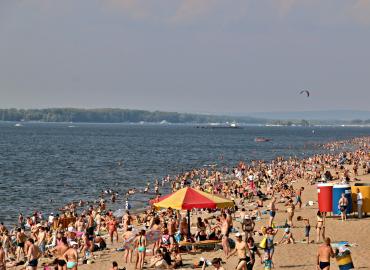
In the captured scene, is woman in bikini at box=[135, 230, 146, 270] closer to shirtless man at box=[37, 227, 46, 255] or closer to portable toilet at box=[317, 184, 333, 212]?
shirtless man at box=[37, 227, 46, 255]

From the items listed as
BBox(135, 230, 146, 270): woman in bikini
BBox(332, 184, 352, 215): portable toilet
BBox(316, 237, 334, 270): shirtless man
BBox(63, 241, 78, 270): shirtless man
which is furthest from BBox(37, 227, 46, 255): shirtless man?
BBox(332, 184, 352, 215): portable toilet

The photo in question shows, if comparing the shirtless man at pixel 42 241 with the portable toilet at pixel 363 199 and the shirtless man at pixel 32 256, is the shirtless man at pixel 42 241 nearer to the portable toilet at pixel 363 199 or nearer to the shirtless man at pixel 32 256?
the shirtless man at pixel 32 256

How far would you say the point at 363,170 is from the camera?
53656 millimetres

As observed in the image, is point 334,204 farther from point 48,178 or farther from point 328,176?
point 48,178

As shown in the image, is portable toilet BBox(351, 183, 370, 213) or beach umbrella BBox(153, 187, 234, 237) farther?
portable toilet BBox(351, 183, 370, 213)

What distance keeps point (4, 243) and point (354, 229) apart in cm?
1314

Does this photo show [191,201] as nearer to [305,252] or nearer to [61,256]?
[305,252]

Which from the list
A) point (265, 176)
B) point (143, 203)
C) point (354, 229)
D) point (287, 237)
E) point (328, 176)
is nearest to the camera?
point (287, 237)

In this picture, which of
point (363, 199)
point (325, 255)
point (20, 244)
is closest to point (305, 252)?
point (325, 255)

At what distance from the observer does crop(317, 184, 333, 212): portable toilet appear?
26.1 metres

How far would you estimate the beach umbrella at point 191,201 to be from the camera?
67.3 feet

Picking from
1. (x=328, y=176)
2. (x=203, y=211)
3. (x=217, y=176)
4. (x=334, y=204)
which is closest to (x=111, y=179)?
(x=217, y=176)

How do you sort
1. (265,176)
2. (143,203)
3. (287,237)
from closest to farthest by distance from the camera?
1. (287,237)
2. (143,203)
3. (265,176)

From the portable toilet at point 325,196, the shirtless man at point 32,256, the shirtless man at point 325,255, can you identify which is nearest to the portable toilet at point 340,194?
the portable toilet at point 325,196
